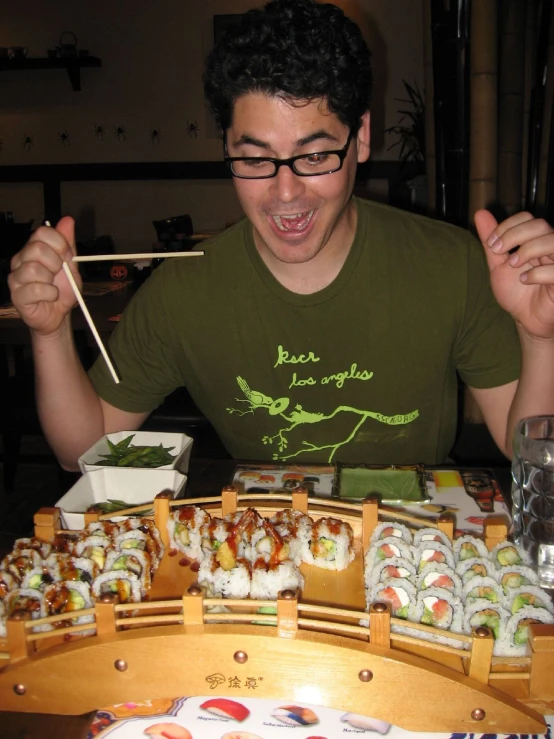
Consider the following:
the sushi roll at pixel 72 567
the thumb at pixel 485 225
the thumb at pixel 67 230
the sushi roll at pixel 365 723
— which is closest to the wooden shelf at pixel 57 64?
the thumb at pixel 67 230

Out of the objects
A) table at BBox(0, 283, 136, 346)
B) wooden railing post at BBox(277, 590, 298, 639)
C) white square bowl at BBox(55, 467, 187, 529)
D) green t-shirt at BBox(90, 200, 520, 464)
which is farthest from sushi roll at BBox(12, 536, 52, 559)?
table at BBox(0, 283, 136, 346)

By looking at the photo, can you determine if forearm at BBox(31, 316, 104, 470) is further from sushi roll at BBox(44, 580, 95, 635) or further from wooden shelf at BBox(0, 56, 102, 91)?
wooden shelf at BBox(0, 56, 102, 91)

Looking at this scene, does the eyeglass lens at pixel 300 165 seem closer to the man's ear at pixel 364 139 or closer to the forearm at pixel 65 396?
the man's ear at pixel 364 139

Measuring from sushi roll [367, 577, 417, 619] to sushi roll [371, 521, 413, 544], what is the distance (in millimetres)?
127

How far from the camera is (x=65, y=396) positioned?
178 cm

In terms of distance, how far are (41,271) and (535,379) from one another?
118cm

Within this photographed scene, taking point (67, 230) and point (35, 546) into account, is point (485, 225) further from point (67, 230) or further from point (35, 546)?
point (35, 546)

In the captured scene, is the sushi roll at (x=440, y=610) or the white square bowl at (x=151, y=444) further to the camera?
the white square bowl at (x=151, y=444)

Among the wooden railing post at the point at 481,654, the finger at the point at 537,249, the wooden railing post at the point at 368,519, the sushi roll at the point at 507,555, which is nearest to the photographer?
the wooden railing post at the point at 481,654

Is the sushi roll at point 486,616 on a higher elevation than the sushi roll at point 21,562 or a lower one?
lower

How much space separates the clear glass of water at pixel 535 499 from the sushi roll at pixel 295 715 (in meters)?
0.47

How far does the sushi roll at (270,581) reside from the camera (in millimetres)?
1095

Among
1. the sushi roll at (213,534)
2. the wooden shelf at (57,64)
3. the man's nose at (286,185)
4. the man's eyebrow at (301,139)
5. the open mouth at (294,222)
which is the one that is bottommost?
the sushi roll at (213,534)

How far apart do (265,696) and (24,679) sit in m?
0.34
